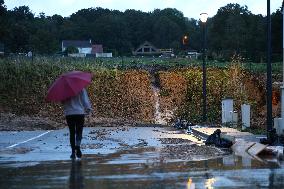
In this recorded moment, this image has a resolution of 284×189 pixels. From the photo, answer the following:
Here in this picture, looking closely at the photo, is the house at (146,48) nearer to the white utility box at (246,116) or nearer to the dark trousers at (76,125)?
the white utility box at (246,116)

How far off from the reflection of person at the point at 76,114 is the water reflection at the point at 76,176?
3.45 ft

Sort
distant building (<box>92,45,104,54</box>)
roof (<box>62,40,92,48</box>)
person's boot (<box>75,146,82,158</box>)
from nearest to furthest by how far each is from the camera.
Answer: person's boot (<box>75,146,82,158</box>), distant building (<box>92,45,104,54</box>), roof (<box>62,40,92,48</box>)

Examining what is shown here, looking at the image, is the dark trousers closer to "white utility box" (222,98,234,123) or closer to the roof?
"white utility box" (222,98,234,123)

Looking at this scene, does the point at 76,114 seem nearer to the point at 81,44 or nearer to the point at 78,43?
the point at 78,43

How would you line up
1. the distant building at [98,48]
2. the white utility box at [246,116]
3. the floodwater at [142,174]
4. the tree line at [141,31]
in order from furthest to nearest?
the distant building at [98,48]
the tree line at [141,31]
the white utility box at [246,116]
the floodwater at [142,174]

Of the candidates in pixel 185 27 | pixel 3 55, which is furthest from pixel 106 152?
pixel 185 27

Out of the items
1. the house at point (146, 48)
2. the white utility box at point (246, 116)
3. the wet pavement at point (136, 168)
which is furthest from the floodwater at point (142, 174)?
the house at point (146, 48)

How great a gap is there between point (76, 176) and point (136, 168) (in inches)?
61.6

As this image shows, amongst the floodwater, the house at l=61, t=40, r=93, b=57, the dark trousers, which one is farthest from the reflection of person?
the house at l=61, t=40, r=93, b=57

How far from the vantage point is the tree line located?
85831mm

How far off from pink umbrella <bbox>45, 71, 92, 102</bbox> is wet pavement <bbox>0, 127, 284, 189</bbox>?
4.69ft

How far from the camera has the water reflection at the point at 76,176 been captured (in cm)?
1045

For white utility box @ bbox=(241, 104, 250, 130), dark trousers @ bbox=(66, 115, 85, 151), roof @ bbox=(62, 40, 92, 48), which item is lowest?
white utility box @ bbox=(241, 104, 250, 130)

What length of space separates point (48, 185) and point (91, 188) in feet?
2.53
